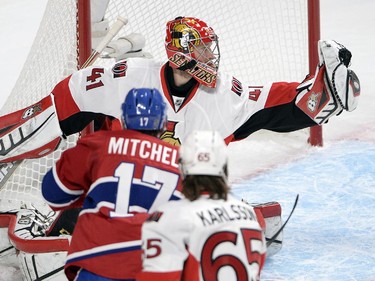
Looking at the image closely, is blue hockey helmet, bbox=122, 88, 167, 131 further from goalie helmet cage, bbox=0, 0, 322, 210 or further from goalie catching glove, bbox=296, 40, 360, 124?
goalie helmet cage, bbox=0, 0, 322, 210

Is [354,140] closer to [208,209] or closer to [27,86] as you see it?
[27,86]

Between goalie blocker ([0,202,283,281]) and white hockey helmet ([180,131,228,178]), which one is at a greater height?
white hockey helmet ([180,131,228,178])

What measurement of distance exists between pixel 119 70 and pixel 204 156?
4.11ft

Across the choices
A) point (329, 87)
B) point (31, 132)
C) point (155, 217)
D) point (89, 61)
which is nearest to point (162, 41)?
point (89, 61)

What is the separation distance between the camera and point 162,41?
17.4ft

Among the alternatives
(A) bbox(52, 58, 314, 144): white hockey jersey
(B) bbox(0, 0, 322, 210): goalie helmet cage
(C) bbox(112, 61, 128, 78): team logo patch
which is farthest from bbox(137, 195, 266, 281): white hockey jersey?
(B) bbox(0, 0, 322, 210): goalie helmet cage

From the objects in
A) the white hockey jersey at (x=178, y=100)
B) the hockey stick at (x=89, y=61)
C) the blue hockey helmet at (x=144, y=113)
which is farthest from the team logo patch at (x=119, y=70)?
the blue hockey helmet at (x=144, y=113)

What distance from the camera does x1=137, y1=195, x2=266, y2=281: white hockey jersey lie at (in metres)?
2.37

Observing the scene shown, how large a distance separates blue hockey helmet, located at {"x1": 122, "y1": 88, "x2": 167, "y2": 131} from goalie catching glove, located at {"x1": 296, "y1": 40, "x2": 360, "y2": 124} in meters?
0.96

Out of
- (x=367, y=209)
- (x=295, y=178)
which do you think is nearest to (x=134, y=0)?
(x=295, y=178)

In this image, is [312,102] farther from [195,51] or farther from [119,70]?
[119,70]

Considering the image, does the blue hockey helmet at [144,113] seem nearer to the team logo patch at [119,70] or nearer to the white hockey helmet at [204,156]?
the white hockey helmet at [204,156]

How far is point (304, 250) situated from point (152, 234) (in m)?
1.75

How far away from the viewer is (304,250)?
13.3 feet
